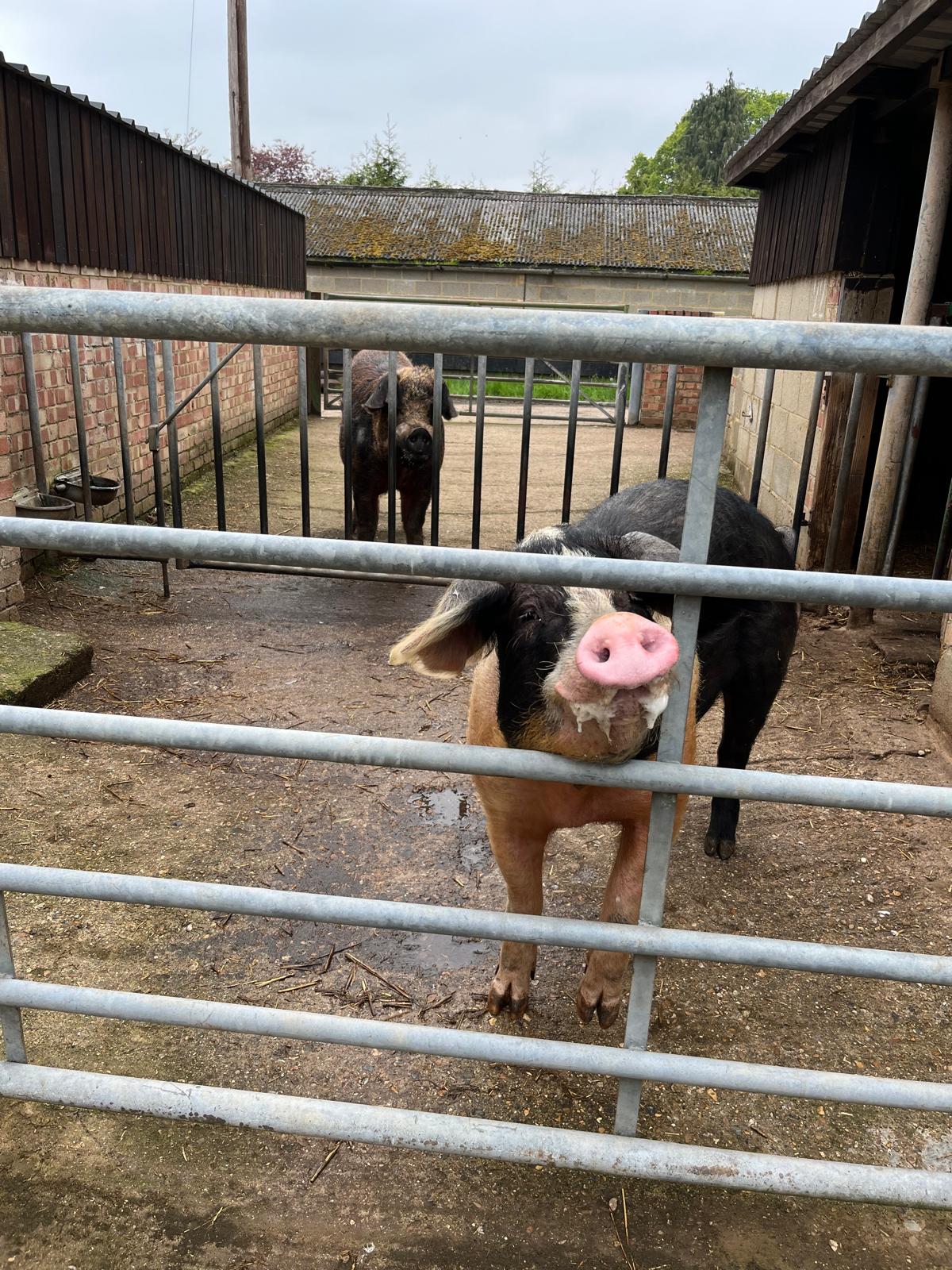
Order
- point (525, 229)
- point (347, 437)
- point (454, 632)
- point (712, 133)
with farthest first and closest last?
point (712, 133) → point (525, 229) → point (347, 437) → point (454, 632)

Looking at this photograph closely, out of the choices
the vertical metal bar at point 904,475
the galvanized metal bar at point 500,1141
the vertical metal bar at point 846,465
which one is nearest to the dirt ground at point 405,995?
the galvanized metal bar at point 500,1141

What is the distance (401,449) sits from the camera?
6.91 metres

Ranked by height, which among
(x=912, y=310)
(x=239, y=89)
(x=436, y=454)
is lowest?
(x=436, y=454)

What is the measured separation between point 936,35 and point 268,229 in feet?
30.6

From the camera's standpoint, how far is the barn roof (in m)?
4.45

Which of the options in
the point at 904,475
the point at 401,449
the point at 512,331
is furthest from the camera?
the point at 401,449

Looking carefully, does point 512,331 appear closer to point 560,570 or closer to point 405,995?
point 560,570

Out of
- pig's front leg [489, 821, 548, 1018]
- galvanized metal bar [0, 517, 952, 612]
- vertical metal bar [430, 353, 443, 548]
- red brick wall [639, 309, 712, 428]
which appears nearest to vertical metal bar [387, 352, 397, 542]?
vertical metal bar [430, 353, 443, 548]

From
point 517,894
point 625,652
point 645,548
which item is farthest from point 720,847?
point 625,652

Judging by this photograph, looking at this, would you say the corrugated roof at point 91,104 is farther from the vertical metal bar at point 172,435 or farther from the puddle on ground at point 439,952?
the puddle on ground at point 439,952

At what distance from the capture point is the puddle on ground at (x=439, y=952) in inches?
101

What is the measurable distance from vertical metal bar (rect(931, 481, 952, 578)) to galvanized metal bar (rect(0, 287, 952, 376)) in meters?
4.16

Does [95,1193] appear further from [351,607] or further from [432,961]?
[351,607]

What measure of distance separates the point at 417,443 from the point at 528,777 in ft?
18.8
